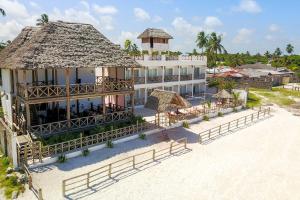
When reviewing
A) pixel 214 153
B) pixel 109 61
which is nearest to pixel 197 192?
pixel 214 153

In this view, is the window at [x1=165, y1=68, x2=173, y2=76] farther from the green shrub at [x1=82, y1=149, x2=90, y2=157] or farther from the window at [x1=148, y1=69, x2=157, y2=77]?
the green shrub at [x1=82, y1=149, x2=90, y2=157]

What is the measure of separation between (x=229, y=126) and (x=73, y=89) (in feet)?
50.6

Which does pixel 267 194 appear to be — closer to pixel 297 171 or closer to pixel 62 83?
pixel 297 171

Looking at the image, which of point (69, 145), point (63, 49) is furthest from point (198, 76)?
point (69, 145)

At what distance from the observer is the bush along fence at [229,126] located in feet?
83.2

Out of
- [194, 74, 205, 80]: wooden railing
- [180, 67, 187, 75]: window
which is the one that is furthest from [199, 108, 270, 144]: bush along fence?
[180, 67, 187, 75]: window

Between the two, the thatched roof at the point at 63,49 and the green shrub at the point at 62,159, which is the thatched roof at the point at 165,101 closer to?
the thatched roof at the point at 63,49

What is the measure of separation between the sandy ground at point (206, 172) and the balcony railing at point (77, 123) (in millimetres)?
3231

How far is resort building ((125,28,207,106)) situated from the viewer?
34938 millimetres

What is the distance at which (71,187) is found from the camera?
1573cm

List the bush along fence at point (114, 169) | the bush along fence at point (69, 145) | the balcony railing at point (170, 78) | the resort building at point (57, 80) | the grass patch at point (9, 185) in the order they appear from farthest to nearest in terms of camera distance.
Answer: the balcony railing at point (170, 78)
the resort building at point (57, 80)
the bush along fence at point (69, 145)
the bush along fence at point (114, 169)
the grass patch at point (9, 185)

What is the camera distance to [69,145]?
1972 cm

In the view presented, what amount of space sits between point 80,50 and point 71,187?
11.3 m

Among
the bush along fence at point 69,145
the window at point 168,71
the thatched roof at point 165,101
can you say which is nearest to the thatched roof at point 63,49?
the thatched roof at point 165,101
